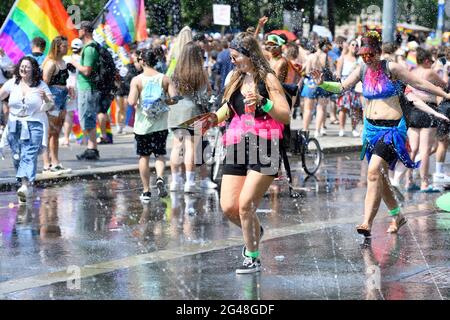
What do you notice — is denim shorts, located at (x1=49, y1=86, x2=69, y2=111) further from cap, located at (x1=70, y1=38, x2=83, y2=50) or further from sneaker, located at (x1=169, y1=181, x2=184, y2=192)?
sneaker, located at (x1=169, y1=181, x2=184, y2=192)

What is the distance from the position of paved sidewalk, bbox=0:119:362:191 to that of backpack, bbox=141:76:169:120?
219 centimetres

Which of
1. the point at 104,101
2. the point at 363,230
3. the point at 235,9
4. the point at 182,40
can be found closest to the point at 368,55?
the point at 363,230

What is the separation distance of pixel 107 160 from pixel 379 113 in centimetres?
699

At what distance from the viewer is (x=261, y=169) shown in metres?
7.84

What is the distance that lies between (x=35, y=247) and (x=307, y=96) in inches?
432

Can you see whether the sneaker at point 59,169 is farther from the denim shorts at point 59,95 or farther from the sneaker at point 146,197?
the sneaker at point 146,197

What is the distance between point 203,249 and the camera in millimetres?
8953

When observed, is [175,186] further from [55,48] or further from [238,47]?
[238,47]

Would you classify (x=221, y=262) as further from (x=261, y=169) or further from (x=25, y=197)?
(x=25, y=197)

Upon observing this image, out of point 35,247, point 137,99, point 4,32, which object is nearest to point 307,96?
point 4,32

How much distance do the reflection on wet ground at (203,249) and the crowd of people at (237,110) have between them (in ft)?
1.17

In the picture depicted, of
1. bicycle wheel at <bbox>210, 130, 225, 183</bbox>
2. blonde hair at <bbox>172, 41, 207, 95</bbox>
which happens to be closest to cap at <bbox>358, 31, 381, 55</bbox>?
blonde hair at <bbox>172, 41, 207, 95</bbox>

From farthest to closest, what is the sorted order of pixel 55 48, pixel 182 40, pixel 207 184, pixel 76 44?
1. pixel 76 44
2. pixel 55 48
3. pixel 182 40
4. pixel 207 184

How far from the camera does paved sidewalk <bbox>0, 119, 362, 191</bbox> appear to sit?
13.9m
